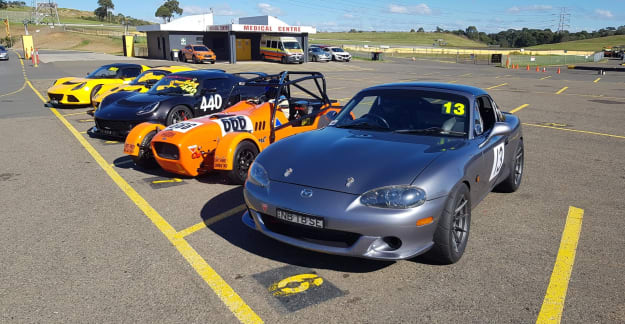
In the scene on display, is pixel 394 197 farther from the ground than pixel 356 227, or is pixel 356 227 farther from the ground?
pixel 394 197

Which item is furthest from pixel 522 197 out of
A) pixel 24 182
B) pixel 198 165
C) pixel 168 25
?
pixel 168 25

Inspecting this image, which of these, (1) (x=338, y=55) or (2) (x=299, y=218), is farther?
(1) (x=338, y=55)

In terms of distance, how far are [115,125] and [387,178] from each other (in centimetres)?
685

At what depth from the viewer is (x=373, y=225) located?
3.41 m

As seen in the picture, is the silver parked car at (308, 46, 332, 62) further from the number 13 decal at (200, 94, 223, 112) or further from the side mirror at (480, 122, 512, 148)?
the side mirror at (480, 122, 512, 148)

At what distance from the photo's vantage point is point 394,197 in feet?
11.5

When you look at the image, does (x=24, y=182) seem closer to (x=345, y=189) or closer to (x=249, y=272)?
(x=249, y=272)

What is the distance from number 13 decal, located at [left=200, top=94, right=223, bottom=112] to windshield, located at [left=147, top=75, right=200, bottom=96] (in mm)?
320

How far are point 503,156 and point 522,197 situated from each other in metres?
1.00

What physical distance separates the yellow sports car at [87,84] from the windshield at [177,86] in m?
5.01

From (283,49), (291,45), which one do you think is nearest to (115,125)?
(283,49)

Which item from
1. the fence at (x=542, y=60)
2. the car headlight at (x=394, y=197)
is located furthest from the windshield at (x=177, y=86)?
the fence at (x=542, y=60)

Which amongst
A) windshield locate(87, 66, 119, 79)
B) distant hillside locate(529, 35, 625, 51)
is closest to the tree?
distant hillside locate(529, 35, 625, 51)

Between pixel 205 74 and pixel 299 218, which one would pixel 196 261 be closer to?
pixel 299 218
